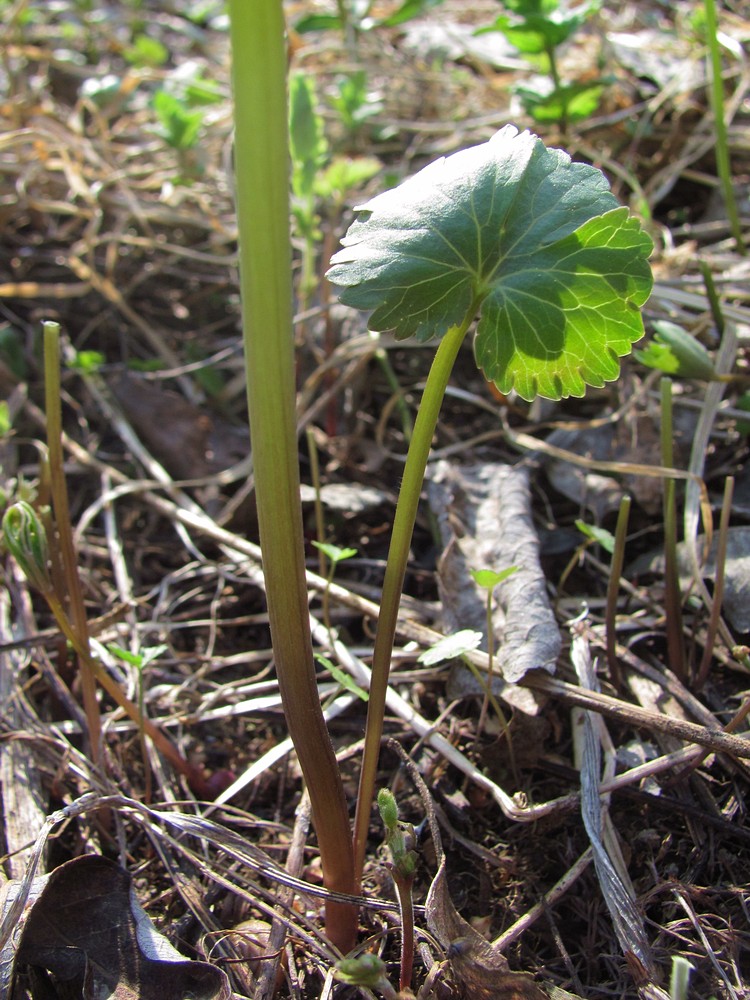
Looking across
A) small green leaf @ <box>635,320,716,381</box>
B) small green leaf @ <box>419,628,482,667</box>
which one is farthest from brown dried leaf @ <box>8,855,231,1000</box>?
small green leaf @ <box>635,320,716,381</box>

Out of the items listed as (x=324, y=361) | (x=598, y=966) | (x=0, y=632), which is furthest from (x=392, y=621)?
(x=324, y=361)

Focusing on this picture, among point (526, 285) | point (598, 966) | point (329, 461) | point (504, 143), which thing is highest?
point (504, 143)

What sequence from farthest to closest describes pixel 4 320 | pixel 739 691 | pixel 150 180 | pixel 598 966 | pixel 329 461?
pixel 150 180
pixel 4 320
pixel 329 461
pixel 739 691
pixel 598 966

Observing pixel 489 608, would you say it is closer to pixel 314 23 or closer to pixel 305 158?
pixel 305 158

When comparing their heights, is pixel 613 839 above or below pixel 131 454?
below

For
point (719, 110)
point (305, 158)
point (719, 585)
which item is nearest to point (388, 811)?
point (719, 585)

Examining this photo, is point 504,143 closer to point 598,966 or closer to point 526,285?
point 526,285

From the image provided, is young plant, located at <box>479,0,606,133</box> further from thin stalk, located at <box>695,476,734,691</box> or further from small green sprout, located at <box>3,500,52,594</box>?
small green sprout, located at <box>3,500,52,594</box>

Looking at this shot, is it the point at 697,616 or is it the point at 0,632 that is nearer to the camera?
the point at 697,616

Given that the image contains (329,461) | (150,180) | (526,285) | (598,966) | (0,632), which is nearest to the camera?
(526,285)
